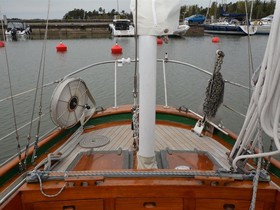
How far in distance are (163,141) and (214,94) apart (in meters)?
0.96

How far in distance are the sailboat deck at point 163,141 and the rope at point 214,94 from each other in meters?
0.40

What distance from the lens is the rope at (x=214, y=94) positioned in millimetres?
3484

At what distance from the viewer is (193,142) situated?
358 centimetres

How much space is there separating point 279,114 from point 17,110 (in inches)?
349

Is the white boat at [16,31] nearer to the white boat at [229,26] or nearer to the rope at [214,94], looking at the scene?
the white boat at [229,26]

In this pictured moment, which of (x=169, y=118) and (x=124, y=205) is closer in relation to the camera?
(x=124, y=205)

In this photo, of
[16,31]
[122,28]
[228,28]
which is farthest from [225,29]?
[16,31]

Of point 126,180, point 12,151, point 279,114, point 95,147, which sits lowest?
point 12,151

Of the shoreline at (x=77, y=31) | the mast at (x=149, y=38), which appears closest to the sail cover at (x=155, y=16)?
the mast at (x=149, y=38)

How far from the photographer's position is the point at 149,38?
2078 millimetres

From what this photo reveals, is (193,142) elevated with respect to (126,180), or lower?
lower

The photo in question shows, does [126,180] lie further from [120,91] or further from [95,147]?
[120,91]

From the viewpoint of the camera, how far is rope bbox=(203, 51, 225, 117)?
3484mm

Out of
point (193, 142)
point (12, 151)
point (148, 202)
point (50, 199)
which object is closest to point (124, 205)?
point (148, 202)
